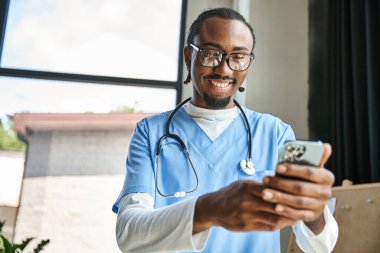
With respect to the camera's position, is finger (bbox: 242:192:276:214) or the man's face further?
the man's face

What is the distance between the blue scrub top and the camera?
0.91 m

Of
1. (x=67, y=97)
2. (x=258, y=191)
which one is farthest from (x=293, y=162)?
(x=67, y=97)

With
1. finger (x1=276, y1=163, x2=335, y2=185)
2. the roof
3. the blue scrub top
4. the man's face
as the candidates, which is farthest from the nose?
the roof

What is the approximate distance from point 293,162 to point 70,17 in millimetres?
2306

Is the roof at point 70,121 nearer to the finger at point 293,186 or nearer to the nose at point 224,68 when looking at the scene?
the nose at point 224,68

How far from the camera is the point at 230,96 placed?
100 cm

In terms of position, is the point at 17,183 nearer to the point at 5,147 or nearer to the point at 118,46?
the point at 5,147

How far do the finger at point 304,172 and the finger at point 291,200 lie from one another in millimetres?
28

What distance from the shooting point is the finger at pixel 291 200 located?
524 mm

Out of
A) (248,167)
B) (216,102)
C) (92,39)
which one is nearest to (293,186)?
(248,167)

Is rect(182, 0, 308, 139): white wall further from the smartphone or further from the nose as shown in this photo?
the smartphone

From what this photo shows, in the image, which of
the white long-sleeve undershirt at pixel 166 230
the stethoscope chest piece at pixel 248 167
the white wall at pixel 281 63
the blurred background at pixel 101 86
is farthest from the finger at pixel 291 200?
the white wall at pixel 281 63

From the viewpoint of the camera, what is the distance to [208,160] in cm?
97

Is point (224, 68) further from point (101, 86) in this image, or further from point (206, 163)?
point (101, 86)
